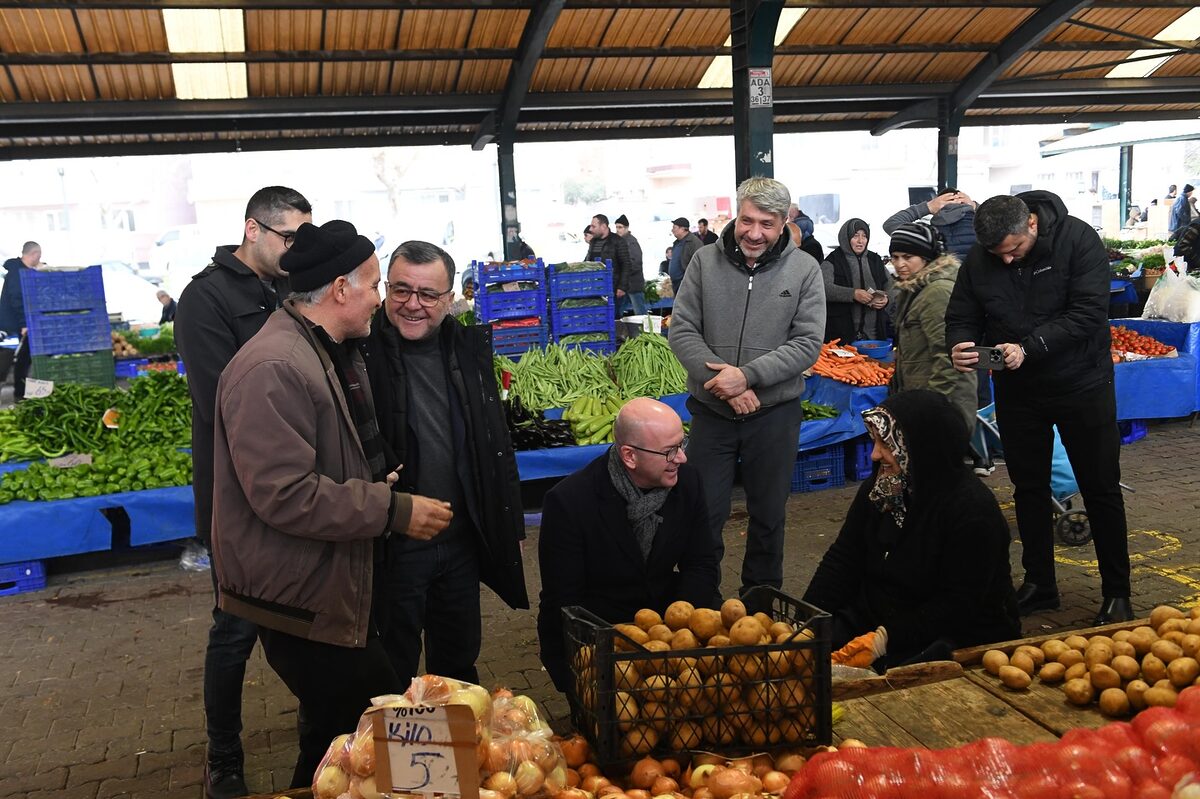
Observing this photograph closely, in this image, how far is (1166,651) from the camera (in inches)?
106

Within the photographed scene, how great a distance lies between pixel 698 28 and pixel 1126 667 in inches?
463

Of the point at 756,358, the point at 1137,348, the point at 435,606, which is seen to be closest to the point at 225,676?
the point at 435,606

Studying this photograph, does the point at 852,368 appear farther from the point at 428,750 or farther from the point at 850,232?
the point at 428,750

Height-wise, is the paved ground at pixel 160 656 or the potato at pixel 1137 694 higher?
the potato at pixel 1137 694

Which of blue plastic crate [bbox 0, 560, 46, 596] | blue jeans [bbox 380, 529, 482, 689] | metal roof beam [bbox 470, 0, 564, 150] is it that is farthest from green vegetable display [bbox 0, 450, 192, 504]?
metal roof beam [bbox 470, 0, 564, 150]

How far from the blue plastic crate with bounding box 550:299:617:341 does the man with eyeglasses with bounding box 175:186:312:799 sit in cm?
776

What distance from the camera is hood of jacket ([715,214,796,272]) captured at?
14.1ft

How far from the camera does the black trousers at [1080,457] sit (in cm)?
441

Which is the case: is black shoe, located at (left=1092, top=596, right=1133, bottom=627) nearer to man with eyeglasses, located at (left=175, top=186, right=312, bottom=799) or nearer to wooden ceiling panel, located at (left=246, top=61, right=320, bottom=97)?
man with eyeglasses, located at (left=175, top=186, right=312, bottom=799)

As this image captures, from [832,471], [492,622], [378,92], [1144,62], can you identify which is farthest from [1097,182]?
[492,622]

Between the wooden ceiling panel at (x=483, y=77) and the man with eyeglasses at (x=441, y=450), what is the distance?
10.6 m

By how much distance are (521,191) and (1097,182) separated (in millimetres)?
20726

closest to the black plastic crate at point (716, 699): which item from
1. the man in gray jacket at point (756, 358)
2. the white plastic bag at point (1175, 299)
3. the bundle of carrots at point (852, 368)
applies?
the man in gray jacket at point (756, 358)

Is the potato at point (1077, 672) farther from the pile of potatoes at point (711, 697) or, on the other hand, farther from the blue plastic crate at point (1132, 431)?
the blue plastic crate at point (1132, 431)
